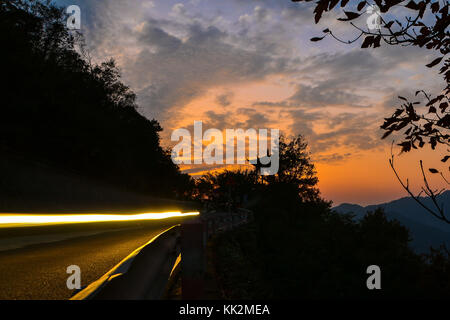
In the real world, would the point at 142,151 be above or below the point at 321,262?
above

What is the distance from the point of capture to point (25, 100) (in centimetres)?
3300

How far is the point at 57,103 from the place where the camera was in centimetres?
3916

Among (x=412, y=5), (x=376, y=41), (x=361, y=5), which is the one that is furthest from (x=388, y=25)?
(x=361, y=5)

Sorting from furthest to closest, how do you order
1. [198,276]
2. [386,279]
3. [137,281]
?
1. [386,279]
2. [198,276]
3. [137,281]

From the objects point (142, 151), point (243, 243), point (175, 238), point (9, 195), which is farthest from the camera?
point (142, 151)

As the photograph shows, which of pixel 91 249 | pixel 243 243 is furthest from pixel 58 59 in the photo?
pixel 91 249

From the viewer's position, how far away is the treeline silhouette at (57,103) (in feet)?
107

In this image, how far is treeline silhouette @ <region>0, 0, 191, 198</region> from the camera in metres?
32.5

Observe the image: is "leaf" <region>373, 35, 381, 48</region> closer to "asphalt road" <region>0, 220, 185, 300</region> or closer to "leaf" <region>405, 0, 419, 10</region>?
"leaf" <region>405, 0, 419, 10</region>

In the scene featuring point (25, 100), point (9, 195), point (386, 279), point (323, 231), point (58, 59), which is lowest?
point (386, 279)

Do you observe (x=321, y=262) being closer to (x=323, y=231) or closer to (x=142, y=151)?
(x=323, y=231)

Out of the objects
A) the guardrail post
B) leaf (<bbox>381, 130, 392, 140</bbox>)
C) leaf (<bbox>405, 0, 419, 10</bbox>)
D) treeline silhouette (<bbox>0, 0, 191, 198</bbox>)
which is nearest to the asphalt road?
the guardrail post
